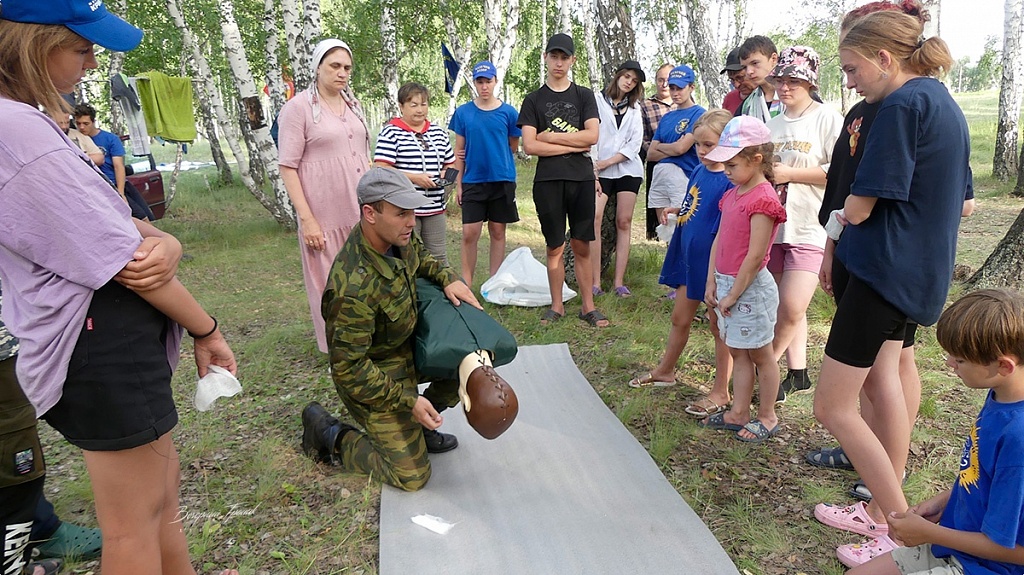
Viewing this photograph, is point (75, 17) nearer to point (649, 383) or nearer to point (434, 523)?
point (434, 523)

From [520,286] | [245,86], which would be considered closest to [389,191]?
[520,286]

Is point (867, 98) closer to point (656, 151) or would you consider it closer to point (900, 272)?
point (900, 272)

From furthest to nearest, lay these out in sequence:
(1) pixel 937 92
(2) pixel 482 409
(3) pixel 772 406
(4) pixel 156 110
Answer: (4) pixel 156 110
(3) pixel 772 406
(2) pixel 482 409
(1) pixel 937 92

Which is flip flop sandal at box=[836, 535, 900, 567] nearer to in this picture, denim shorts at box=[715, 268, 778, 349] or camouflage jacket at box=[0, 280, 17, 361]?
denim shorts at box=[715, 268, 778, 349]

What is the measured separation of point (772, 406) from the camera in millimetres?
3146

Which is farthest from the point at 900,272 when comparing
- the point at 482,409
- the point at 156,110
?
the point at 156,110

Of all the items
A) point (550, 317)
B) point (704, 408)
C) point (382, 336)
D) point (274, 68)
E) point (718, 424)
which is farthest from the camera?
point (274, 68)

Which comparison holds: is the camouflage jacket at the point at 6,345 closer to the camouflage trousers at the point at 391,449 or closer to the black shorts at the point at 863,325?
the camouflage trousers at the point at 391,449

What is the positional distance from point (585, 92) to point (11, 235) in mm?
3826

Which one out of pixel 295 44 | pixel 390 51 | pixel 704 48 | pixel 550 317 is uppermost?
pixel 390 51

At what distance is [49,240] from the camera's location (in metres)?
1.35

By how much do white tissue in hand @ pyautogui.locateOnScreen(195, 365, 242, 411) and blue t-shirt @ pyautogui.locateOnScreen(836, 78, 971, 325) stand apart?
198 cm

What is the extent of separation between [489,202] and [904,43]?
351 centimetres

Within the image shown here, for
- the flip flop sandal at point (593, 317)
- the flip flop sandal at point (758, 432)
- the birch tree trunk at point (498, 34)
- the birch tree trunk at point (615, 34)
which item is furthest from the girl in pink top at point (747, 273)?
the birch tree trunk at point (498, 34)
